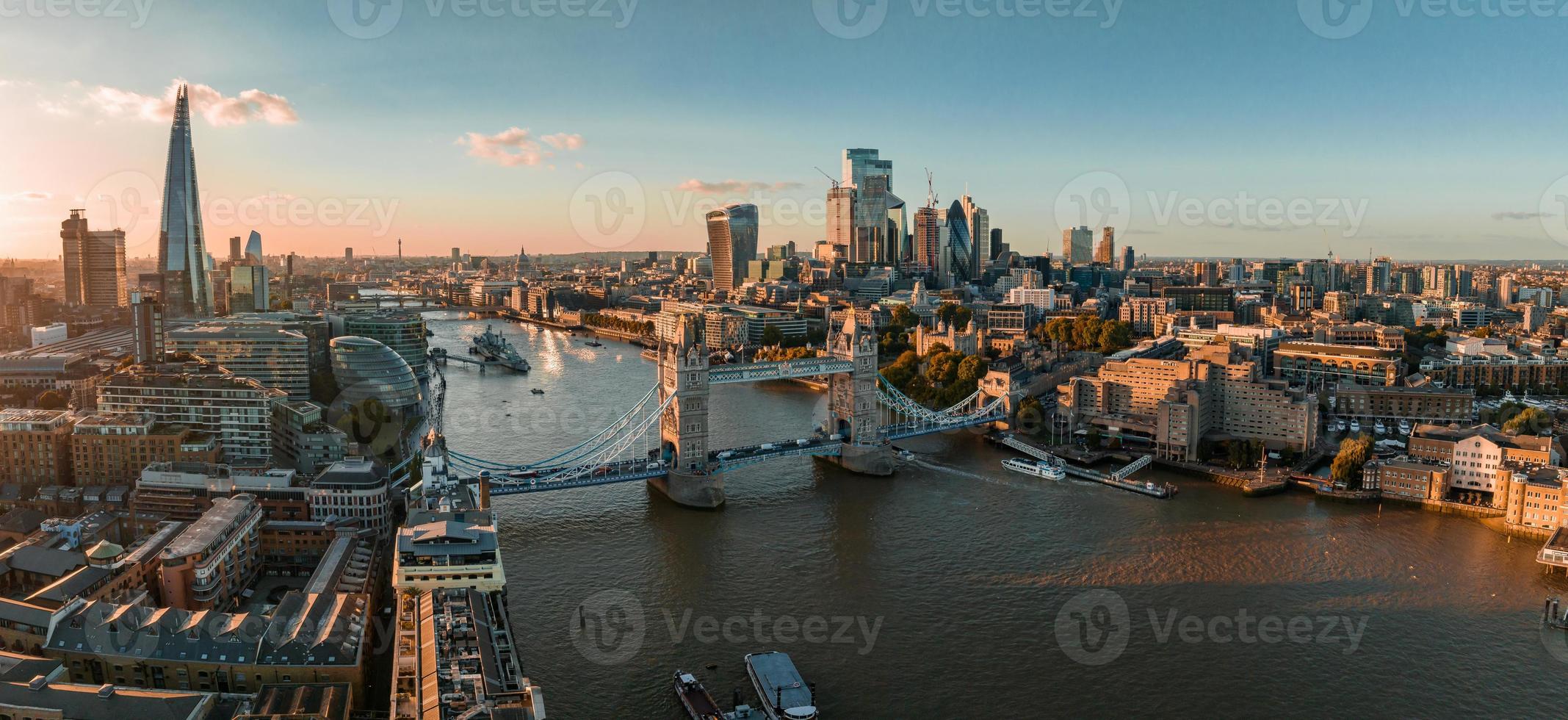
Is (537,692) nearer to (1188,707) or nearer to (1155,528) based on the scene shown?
(1188,707)

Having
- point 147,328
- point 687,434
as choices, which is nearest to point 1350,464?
point 687,434

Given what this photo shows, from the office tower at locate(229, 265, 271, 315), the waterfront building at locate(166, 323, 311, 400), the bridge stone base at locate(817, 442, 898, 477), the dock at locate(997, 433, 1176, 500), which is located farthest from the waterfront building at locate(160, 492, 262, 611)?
the office tower at locate(229, 265, 271, 315)

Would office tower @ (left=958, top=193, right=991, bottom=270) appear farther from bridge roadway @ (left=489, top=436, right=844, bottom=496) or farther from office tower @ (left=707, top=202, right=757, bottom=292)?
bridge roadway @ (left=489, top=436, right=844, bottom=496)

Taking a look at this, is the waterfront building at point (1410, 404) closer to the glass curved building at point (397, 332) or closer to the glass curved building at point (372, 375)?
the glass curved building at point (372, 375)

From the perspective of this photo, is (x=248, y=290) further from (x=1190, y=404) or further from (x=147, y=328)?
(x=1190, y=404)

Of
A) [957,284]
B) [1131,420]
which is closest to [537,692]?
[1131,420]
